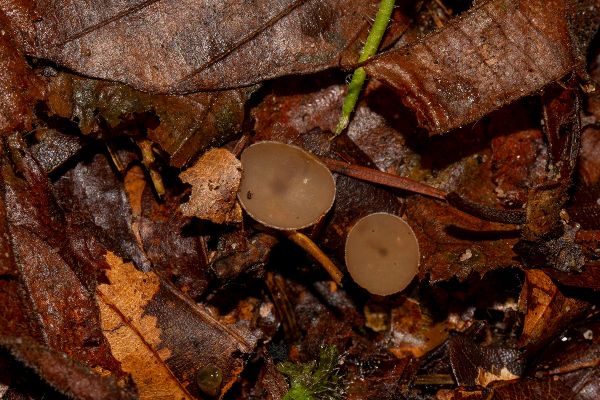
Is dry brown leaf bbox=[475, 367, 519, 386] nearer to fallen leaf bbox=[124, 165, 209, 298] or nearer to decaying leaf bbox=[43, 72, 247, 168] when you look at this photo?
fallen leaf bbox=[124, 165, 209, 298]

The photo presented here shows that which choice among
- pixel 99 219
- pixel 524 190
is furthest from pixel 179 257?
pixel 524 190

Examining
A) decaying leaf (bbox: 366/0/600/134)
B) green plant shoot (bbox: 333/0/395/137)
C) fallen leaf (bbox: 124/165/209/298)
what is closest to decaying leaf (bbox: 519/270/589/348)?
decaying leaf (bbox: 366/0/600/134)

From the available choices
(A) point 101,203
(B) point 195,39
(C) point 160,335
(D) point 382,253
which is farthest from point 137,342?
(B) point 195,39

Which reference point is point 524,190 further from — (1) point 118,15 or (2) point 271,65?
(1) point 118,15

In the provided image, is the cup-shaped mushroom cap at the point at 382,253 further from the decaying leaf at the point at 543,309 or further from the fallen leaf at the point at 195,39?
the fallen leaf at the point at 195,39

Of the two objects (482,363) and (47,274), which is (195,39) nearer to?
(47,274)
